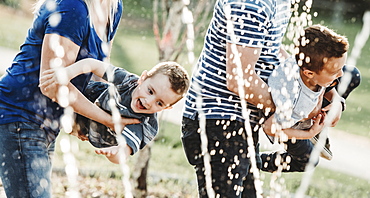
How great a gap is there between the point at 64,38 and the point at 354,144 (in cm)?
578

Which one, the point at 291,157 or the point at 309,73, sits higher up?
the point at 309,73

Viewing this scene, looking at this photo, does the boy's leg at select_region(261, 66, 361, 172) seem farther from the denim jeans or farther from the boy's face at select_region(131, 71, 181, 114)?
the boy's face at select_region(131, 71, 181, 114)

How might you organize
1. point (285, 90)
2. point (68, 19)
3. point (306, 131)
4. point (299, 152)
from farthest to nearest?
point (299, 152) → point (306, 131) → point (285, 90) → point (68, 19)

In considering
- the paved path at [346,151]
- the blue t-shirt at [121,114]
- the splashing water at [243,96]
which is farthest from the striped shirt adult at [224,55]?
the paved path at [346,151]

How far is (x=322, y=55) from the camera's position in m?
2.79

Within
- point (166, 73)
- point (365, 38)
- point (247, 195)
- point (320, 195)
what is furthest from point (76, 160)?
point (365, 38)

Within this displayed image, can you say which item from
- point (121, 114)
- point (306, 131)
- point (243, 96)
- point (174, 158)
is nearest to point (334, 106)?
point (306, 131)

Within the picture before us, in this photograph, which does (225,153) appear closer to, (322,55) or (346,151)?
(322,55)

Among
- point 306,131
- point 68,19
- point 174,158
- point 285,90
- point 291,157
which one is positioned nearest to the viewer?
point 68,19

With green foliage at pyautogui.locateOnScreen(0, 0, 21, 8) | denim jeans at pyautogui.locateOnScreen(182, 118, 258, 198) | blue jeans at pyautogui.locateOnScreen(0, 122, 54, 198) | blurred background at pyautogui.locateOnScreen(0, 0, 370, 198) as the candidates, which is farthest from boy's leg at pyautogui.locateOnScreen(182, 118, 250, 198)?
green foliage at pyautogui.locateOnScreen(0, 0, 21, 8)

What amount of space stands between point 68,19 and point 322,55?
121cm

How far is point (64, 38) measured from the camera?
2.38m

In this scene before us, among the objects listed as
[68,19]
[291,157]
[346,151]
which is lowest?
[346,151]

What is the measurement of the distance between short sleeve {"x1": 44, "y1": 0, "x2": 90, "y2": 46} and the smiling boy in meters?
0.25
